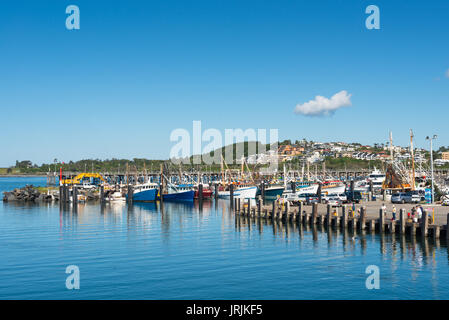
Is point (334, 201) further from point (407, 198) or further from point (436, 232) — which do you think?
point (436, 232)

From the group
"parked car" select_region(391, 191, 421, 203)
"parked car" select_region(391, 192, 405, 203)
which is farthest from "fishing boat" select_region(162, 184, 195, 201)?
"parked car" select_region(391, 192, 405, 203)

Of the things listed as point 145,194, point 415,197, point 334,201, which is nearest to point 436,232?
point 415,197

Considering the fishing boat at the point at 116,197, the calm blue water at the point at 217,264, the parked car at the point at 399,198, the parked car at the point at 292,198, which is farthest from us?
the fishing boat at the point at 116,197

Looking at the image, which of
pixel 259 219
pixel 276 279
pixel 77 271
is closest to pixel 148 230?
pixel 259 219

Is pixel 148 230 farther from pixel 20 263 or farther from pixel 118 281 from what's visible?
pixel 118 281

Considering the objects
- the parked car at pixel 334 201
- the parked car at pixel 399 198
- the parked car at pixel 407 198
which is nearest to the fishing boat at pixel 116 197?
the parked car at pixel 334 201

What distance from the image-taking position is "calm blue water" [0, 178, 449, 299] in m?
29.0

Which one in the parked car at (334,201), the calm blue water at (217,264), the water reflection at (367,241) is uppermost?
the parked car at (334,201)

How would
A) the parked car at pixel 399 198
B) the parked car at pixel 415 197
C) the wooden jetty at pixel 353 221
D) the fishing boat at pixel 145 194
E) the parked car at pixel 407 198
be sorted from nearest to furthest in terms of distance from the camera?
the wooden jetty at pixel 353 221
the parked car at pixel 415 197
the parked car at pixel 407 198
the parked car at pixel 399 198
the fishing boat at pixel 145 194

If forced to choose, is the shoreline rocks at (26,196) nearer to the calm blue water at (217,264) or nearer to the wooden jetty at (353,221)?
the calm blue water at (217,264)

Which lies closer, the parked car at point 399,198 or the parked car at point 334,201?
the parked car at point 334,201

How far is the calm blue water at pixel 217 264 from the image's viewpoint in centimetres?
2897

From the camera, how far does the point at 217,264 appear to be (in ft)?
120

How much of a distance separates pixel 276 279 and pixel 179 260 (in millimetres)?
9921
